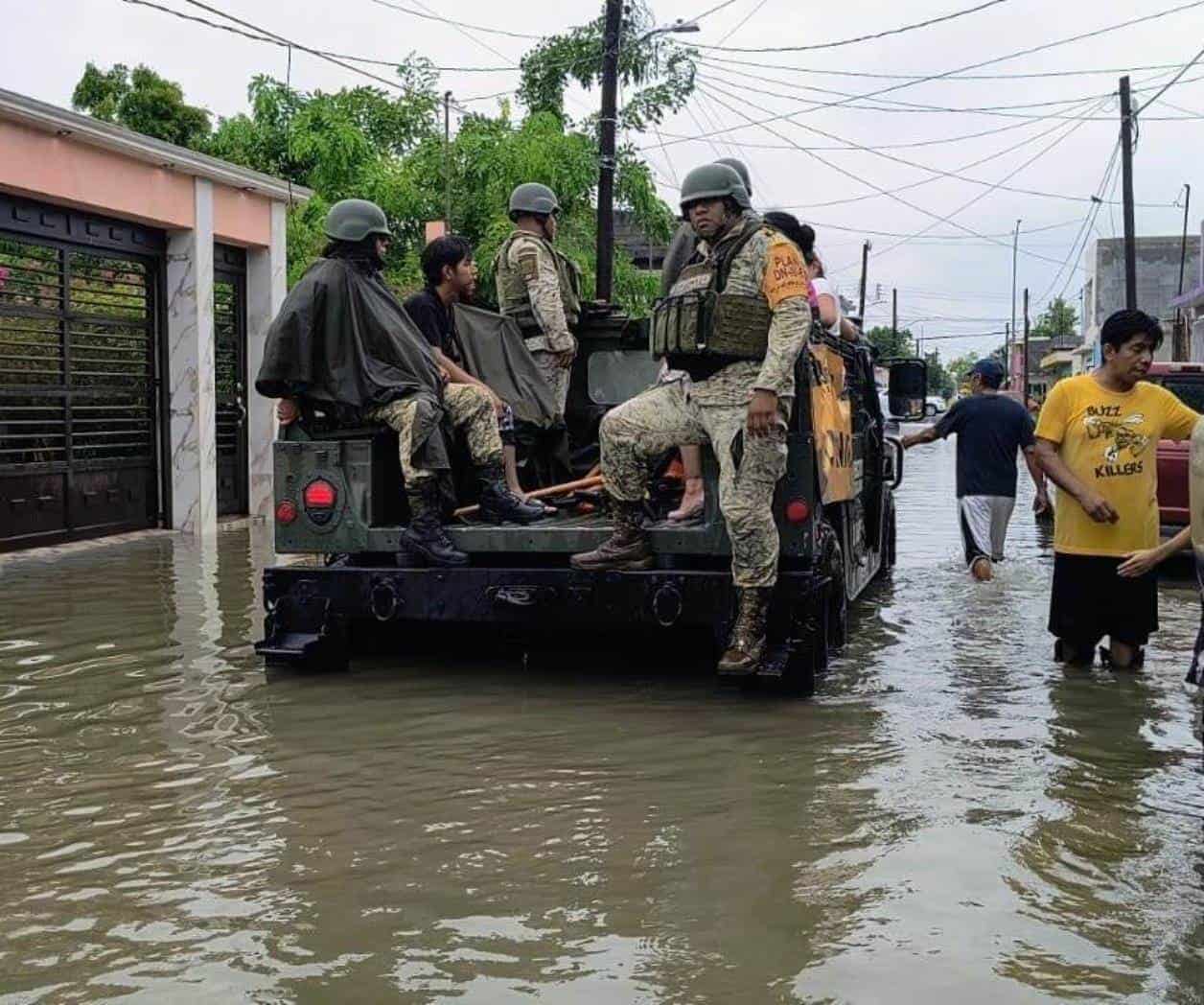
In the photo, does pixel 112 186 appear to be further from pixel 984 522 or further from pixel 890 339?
pixel 890 339

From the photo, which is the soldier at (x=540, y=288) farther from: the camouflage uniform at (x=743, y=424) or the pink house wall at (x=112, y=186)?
the pink house wall at (x=112, y=186)

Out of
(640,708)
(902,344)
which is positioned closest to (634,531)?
(640,708)

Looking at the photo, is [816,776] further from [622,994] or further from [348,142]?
[348,142]

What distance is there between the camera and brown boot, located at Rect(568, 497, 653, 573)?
259 inches

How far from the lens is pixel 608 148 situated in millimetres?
18922

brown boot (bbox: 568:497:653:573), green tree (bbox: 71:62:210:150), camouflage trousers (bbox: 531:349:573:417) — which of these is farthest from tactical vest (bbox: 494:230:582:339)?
green tree (bbox: 71:62:210:150)

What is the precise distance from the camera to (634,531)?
660cm

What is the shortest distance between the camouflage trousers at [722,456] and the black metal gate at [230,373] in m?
10.4

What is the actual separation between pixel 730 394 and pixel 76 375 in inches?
370

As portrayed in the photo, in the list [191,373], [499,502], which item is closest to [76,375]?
[191,373]

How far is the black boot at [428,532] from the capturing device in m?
6.81

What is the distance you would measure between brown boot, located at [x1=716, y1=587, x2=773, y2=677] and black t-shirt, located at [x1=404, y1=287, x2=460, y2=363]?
2247 mm

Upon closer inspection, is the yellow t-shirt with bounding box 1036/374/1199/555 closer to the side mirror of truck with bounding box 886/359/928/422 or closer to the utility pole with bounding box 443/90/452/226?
the side mirror of truck with bounding box 886/359/928/422

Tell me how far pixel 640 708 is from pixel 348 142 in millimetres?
19624
